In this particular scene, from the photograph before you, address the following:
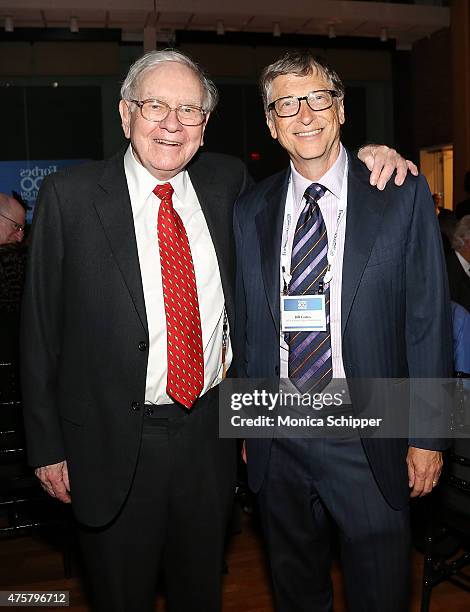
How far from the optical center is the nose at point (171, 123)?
76.7 inches

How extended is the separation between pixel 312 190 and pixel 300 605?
129 cm

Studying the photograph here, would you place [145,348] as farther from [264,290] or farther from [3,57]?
[3,57]

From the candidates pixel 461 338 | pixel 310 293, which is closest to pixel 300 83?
pixel 310 293

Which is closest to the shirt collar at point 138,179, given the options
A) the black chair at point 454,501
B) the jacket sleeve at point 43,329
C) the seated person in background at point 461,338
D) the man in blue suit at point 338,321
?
the jacket sleeve at point 43,329

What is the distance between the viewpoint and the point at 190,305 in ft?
6.40

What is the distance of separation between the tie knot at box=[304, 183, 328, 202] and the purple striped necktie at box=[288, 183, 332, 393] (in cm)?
4

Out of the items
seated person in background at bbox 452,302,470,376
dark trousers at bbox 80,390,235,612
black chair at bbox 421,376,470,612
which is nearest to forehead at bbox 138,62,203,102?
dark trousers at bbox 80,390,235,612

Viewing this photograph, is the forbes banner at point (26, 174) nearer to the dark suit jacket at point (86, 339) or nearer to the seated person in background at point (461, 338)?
the seated person in background at point (461, 338)

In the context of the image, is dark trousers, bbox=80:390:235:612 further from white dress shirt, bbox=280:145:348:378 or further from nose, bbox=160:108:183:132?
nose, bbox=160:108:183:132

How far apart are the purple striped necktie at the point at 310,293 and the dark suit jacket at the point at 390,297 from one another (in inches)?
2.2

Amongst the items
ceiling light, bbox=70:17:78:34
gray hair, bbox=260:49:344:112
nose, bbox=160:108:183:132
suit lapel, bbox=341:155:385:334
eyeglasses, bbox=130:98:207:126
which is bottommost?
suit lapel, bbox=341:155:385:334

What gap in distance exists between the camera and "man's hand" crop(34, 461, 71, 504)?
2018mm

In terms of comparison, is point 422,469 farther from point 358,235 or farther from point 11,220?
point 11,220

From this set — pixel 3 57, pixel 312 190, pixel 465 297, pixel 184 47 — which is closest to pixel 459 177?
pixel 184 47
